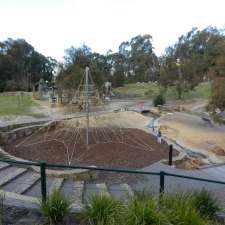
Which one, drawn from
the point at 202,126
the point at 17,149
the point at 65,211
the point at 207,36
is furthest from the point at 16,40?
the point at 65,211

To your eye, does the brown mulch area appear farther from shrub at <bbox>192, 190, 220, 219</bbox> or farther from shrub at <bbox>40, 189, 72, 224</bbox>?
shrub at <bbox>40, 189, 72, 224</bbox>

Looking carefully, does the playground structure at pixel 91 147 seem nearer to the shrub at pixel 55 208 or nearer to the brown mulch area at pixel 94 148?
the brown mulch area at pixel 94 148

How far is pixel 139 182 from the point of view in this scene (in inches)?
324

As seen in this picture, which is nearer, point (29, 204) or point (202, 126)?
point (29, 204)

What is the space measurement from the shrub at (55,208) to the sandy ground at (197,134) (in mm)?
9171

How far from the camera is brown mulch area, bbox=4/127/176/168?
10.5m

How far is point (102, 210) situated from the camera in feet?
12.7

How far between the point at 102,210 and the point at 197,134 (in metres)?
15.7

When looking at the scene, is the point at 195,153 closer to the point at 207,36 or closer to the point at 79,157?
the point at 79,157

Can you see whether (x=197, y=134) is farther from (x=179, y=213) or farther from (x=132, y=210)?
(x=132, y=210)

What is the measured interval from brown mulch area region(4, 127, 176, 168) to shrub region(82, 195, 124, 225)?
6084 millimetres

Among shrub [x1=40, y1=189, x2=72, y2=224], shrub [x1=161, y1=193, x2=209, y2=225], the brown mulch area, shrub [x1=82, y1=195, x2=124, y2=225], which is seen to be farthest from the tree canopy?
shrub [x1=161, y1=193, x2=209, y2=225]

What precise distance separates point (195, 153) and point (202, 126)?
9438 millimetres

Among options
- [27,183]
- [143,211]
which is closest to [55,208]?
[143,211]
